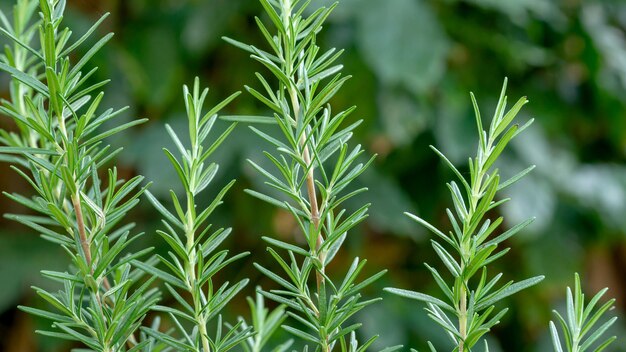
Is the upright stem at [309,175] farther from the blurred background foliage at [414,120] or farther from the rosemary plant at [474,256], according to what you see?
the blurred background foliage at [414,120]

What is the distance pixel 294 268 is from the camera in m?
0.17

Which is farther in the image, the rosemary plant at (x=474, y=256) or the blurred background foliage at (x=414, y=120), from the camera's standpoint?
the blurred background foliage at (x=414, y=120)

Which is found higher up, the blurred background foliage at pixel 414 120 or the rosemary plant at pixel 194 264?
the blurred background foliage at pixel 414 120

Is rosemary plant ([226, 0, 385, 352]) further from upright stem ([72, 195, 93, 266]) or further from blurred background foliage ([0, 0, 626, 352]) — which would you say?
blurred background foliage ([0, 0, 626, 352])

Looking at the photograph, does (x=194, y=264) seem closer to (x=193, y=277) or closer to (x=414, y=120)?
(x=193, y=277)

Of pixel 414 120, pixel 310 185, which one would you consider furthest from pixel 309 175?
pixel 414 120

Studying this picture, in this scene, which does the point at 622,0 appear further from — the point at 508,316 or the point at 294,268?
the point at 294,268

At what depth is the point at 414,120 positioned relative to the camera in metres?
0.83

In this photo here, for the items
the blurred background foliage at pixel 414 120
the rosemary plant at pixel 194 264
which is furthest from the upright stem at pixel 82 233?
the blurred background foliage at pixel 414 120

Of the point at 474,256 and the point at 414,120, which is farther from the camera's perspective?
the point at 414,120

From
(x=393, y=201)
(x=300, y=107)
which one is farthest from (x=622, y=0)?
(x=300, y=107)

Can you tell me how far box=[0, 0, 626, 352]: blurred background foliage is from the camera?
2.61 ft

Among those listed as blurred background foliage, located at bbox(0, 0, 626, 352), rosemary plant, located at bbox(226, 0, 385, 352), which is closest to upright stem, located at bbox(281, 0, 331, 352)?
rosemary plant, located at bbox(226, 0, 385, 352)

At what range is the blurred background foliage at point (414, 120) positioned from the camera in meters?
0.79
